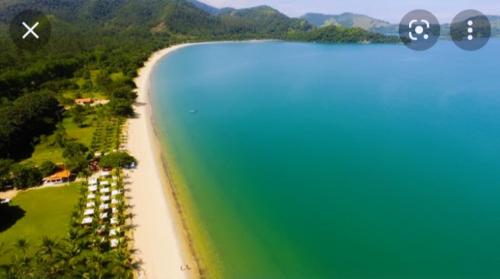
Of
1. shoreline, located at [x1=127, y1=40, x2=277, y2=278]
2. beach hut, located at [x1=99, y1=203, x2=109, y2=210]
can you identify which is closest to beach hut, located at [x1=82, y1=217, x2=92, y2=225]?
beach hut, located at [x1=99, y1=203, x2=109, y2=210]

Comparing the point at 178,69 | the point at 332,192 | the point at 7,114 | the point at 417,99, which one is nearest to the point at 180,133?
the point at 7,114

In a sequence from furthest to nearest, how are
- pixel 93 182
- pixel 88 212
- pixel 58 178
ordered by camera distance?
1. pixel 58 178
2. pixel 93 182
3. pixel 88 212

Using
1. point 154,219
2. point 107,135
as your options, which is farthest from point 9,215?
point 107,135

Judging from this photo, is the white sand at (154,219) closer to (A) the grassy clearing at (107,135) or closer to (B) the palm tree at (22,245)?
(A) the grassy clearing at (107,135)

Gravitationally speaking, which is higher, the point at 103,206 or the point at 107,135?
the point at 107,135

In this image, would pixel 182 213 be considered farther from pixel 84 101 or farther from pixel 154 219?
pixel 84 101

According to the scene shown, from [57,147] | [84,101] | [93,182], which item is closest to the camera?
[93,182]
